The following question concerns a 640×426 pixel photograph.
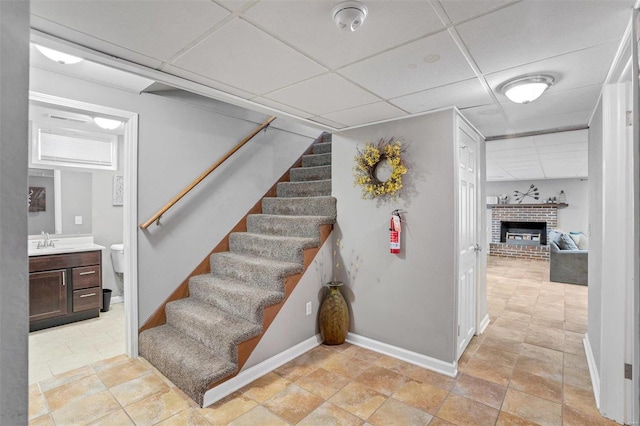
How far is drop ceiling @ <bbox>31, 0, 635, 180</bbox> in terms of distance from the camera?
1328 mm

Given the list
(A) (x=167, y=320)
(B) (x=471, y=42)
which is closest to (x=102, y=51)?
(B) (x=471, y=42)

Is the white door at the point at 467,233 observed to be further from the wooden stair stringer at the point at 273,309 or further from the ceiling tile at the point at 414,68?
the wooden stair stringer at the point at 273,309

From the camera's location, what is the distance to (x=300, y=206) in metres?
3.62

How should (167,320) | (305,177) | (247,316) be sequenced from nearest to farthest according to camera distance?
1. (247,316)
2. (167,320)
3. (305,177)

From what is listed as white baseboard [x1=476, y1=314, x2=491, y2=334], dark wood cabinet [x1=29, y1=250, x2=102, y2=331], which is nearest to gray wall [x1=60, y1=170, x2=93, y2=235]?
dark wood cabinet [x1=29, y1=250, x2=102, y2=331]

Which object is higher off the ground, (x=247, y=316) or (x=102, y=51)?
(x=102, y=51)

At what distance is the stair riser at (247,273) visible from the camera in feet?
9.04

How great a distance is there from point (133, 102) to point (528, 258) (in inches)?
385

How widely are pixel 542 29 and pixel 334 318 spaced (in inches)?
105

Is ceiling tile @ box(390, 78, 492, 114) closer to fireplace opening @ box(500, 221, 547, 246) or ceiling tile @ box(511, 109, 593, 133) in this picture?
ceiling tile @ box(511, 109, 593, 133)

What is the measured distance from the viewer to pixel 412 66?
1838mm

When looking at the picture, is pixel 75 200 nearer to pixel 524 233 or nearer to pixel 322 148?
pixel 322 148

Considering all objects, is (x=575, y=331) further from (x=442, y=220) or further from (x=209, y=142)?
(x=209, y=142)

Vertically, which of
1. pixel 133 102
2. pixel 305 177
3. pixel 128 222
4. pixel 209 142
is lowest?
pixel 128 222
